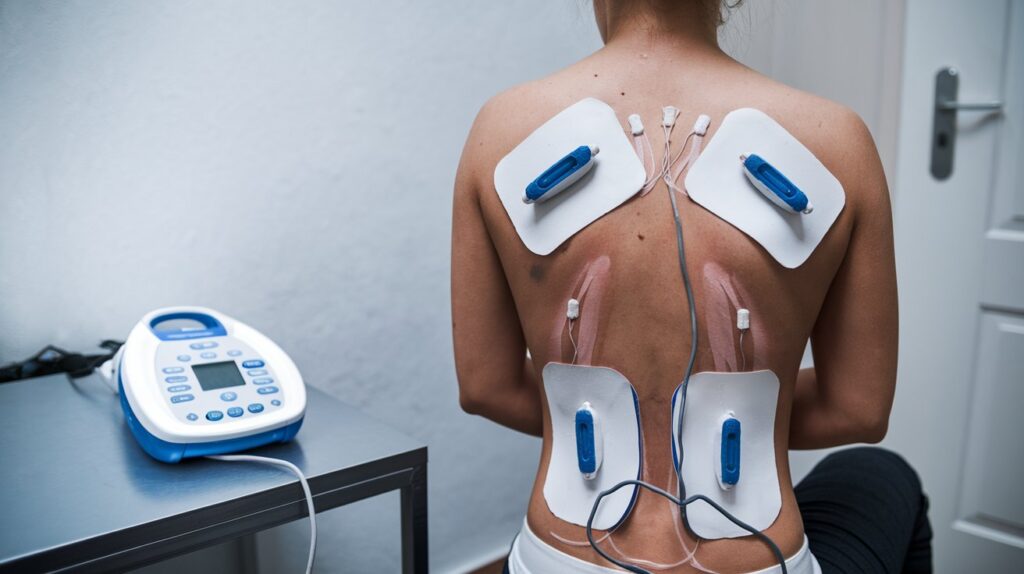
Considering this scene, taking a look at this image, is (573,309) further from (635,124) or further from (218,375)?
(218,375)

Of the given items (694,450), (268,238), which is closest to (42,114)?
(268,238)

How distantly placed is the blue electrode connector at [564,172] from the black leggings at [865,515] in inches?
22.0

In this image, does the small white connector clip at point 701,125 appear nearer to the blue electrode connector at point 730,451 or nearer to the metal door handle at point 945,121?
the blue electrode connector at point 730,451

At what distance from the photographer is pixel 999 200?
1684mm

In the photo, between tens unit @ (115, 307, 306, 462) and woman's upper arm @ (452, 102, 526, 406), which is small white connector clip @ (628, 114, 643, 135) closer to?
woman's upper arm @ (452, 102, 526, 406)

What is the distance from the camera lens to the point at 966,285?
1760mm

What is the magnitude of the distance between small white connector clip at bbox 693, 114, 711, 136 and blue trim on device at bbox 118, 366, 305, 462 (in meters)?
0.53

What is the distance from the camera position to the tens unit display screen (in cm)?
87

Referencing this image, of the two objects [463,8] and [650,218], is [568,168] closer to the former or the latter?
[650,218]

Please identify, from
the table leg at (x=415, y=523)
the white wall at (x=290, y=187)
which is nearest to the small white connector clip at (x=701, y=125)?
the table leg at (x=415, y=523)

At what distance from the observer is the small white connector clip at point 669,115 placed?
767 mm

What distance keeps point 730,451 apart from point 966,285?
1286 millimetres

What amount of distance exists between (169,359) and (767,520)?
69 centimetres

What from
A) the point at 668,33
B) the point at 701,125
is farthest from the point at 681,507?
the point at 668,33
